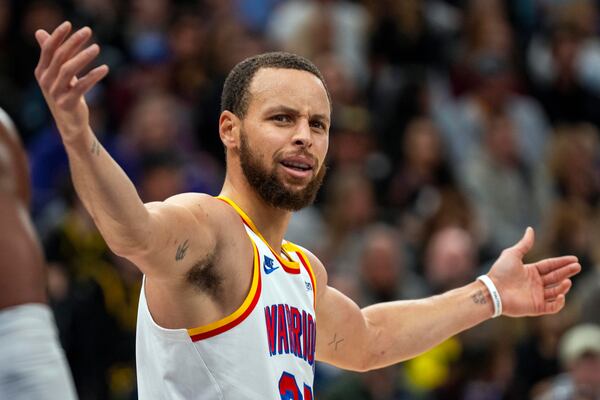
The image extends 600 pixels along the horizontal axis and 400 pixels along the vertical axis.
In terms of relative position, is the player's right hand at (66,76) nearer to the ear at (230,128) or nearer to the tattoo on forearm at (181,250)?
the tattoo on forearm at (181,250)

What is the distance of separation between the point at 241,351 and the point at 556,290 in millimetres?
2097

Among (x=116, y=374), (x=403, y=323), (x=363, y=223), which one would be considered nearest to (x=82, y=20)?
(x=363, y=223)

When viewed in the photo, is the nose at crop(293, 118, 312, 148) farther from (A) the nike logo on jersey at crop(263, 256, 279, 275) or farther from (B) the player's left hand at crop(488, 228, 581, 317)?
(B) the player's left hand at crop(488, 228, 581, 317)

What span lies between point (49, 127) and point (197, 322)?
23.7 ft

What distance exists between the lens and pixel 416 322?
656 centimetres

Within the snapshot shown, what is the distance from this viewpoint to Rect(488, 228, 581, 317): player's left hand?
21.7 feet

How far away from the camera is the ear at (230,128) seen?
5.68 m

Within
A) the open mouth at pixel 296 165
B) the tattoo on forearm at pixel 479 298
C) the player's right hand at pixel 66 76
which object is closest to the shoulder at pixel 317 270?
the open mouth at pixel 296 165

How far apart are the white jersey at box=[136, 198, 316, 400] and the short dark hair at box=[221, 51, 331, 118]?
46cm

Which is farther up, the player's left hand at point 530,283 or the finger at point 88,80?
the finger at point 88,80

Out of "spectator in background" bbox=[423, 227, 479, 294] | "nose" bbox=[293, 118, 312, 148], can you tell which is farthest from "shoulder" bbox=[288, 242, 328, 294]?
"spectator in background" bbox=[423, 227, 479, 294]

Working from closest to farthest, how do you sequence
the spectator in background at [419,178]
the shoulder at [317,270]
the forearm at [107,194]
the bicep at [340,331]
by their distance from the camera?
the forearm at [107,194]
the shoulder at [317,270]
the bicep at [340,331]
the spectator in background at [419,178]

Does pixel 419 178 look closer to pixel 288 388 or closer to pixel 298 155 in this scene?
pixel 298 155

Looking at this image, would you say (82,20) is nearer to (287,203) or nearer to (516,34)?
(516,34)
